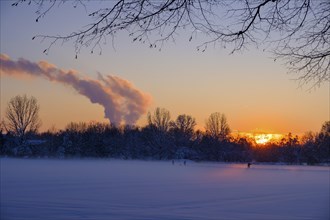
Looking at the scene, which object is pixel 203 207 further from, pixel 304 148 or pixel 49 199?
pixel 304 148

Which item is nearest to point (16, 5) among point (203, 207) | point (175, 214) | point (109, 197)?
point (175, 214)

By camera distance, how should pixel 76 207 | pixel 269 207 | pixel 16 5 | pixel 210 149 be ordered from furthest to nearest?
pixel 210 149
pixel 269 207
pixel 76 207
pixel 16 5

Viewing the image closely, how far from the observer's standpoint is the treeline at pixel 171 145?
333ft

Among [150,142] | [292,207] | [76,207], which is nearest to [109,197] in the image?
[76,207]

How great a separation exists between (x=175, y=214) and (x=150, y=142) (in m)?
101

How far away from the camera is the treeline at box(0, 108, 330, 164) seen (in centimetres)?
10162

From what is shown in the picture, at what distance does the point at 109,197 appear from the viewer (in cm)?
1550

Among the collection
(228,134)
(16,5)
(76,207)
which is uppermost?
(228,134)

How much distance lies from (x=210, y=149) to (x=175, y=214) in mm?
98934

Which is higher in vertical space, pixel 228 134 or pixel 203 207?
pixel 228 134

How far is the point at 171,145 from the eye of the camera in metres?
111

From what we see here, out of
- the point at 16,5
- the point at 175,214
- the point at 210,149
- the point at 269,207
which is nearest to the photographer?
the point at 16,5

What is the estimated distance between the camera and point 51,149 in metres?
103

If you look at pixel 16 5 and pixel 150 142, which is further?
pixel 150 142
